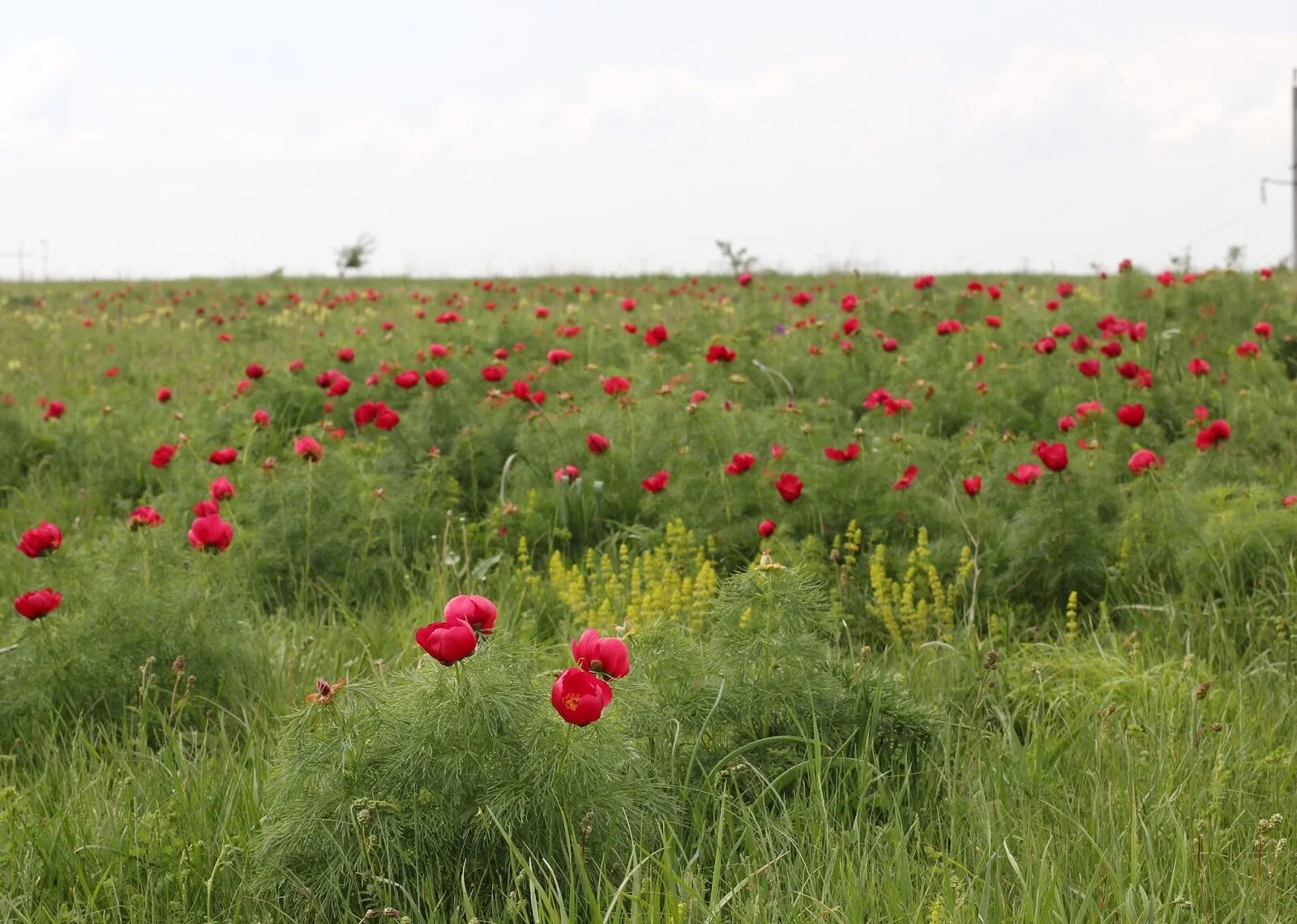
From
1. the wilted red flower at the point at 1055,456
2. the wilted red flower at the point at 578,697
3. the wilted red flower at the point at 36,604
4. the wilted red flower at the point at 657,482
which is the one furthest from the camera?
the wilted red flower at the point at 657,482

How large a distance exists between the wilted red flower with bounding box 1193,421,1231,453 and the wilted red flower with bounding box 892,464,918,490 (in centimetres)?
98

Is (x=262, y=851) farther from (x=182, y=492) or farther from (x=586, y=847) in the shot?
(x=182, y=492)

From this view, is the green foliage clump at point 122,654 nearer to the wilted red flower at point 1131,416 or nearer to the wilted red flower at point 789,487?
the wilted red flower at point 789,487

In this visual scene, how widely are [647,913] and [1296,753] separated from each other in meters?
1.62

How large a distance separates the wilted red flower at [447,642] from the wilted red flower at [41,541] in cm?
166

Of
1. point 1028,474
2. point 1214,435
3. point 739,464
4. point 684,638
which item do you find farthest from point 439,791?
point 1214,435

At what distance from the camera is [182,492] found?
4.92m

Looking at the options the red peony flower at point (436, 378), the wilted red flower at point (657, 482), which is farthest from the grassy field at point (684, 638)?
the red peony flower at point (436, 378)

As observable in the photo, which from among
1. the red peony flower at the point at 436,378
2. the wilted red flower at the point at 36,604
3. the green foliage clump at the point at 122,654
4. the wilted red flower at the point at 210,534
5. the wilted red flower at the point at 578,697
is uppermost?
the red peony flower at the point at 436,378

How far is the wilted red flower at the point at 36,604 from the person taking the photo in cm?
285

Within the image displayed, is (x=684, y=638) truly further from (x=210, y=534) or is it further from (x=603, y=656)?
(x=210, y=534)

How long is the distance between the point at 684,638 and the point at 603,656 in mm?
620

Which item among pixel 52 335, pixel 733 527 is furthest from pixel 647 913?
pixel 52 335

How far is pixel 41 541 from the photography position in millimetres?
3062
